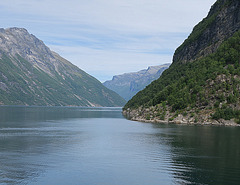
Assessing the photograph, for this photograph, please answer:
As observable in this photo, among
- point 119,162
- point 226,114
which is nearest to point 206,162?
point 119,162

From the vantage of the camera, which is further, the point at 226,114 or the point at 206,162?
the point at 226,114

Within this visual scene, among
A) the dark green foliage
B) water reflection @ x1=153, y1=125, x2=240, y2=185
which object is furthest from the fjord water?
the dark green foliage

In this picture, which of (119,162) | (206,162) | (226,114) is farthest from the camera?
(226,114)

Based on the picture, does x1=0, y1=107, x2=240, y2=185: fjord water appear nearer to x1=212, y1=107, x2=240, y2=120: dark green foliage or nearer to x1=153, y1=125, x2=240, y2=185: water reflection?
x1=153, y1=125, x2=240, y2=185: water reflection

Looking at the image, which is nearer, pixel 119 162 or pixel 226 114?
pixel 119 162

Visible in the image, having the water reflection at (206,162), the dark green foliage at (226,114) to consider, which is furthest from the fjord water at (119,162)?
the dark green foliage at (226,114)

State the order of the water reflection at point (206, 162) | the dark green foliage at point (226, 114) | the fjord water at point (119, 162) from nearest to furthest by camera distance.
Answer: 1. the fjord water at point (119, 162)
2. the water reflection at point (206, 162)
3. the dark green foliage at point (226, 114)

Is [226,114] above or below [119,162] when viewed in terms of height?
above

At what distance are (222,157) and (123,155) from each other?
2227 cm

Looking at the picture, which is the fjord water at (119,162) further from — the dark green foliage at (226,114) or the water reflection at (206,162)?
the dark green foliage at (226,114)

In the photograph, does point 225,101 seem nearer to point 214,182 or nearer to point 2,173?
point 214,182

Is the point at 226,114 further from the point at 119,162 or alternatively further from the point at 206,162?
the point at 119,162

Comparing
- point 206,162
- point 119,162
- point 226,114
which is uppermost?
point 226,114

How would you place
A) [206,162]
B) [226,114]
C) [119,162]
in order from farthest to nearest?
[226,114] < [119,162] < [206,162]
